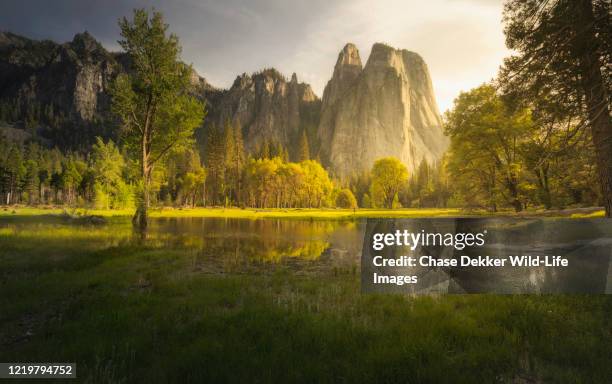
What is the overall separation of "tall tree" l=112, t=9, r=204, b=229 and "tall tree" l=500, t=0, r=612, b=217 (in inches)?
765

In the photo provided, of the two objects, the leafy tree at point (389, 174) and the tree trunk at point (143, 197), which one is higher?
the leafy tree at point (389, 174)

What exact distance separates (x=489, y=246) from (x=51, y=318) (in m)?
8.89

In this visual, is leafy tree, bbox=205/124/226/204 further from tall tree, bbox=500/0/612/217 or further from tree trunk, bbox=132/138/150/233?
tall tree, bbox=500/0/612/217

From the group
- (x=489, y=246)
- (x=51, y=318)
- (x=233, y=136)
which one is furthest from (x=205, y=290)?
(x=233, y=136)

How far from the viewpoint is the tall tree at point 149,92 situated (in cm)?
1964

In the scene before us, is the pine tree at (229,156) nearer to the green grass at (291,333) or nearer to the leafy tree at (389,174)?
the leafy tree at (389,174)

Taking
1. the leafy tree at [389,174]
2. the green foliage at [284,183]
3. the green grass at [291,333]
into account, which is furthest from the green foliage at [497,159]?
the green foliage at [284,183]

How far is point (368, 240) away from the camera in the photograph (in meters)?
5.82

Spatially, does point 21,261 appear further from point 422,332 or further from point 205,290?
point 422,332

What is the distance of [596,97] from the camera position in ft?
25.7

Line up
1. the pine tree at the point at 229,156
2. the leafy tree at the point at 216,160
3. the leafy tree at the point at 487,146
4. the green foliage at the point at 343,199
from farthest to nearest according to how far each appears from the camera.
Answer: the green foliage at the point at 343,199 < the pine tree at the point at 229,156 < the leafy tree at the point at 216,160 < the leafy tree at the point at 487,146

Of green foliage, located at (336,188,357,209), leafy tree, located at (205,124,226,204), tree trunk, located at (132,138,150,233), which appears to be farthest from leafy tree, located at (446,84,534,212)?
leafy tree, located at (205,124,226,204)

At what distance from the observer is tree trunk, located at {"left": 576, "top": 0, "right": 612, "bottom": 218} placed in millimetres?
7711

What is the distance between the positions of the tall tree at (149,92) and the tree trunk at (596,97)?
20792mm
